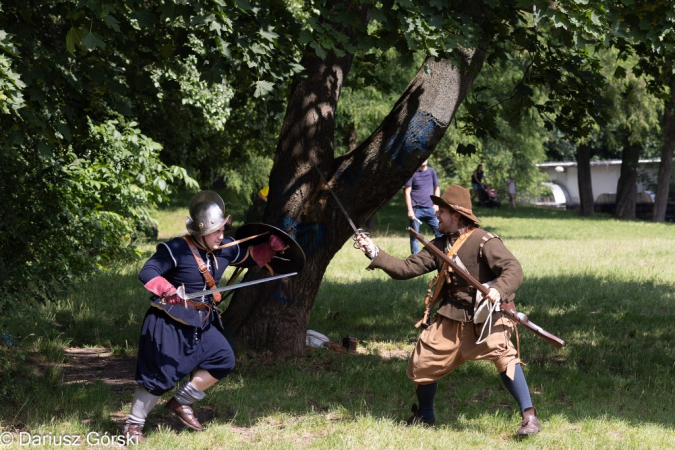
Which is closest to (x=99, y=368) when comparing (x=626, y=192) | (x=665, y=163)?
(x=665, y=163)

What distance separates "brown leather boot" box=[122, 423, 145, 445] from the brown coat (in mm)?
2031

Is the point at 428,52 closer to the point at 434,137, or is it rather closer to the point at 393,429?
the point at 434,137

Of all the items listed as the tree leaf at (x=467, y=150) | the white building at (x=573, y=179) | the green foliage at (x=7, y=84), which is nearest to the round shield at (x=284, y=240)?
the green foliage at (x=7, y=84)

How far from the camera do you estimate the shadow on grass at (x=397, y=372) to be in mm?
6613

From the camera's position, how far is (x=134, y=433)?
5781 mm

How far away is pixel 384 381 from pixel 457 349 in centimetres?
142

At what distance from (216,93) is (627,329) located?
838 centimetres

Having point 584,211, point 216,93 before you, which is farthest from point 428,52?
point 584,211

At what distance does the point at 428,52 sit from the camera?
598 centimetres

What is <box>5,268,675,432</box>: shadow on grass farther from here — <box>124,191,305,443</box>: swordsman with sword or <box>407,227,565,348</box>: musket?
<box>407,227,565,348</box>: musket

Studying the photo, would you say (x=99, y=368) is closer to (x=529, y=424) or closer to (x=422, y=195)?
(x=529, y=424)

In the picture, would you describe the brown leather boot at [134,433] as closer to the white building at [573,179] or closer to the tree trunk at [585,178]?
the tree trunk at [585,178]

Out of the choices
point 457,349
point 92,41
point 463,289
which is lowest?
point 457,349

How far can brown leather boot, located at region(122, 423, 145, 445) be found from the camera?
5.73m
